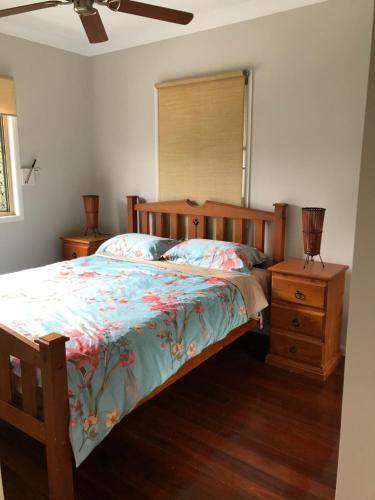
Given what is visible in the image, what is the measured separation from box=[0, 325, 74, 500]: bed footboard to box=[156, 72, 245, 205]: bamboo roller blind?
84.5 inches

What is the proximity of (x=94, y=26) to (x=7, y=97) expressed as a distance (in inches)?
62.6

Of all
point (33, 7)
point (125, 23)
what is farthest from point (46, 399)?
point (125, 23)

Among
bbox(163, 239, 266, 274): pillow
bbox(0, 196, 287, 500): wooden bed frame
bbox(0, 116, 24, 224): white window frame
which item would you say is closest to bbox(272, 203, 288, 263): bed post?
bbox(163, 239, 266, 274): pillow

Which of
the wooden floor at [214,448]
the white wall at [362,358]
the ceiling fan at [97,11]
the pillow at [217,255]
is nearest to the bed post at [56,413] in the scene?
the wooden floor at [214,448]

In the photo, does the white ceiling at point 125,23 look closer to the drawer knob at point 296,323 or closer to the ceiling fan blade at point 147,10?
the ceiling fan blade at point 147,10

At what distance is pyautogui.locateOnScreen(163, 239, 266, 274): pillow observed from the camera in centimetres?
302

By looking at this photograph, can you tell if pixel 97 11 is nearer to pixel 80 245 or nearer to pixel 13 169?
pixel 13 169

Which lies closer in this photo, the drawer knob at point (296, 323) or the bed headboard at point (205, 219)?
the drawer knob at point (296, 323)

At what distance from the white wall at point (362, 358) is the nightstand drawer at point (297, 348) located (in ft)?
5.88

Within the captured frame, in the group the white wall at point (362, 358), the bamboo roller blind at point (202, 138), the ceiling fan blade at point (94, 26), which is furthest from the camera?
the bamboo roller blind at point (202, 138)

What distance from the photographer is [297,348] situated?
2846 millimetres

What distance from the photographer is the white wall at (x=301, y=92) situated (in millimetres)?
2807

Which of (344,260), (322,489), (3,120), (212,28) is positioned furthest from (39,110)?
(322,489)

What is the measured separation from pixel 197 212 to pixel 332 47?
1543mm
